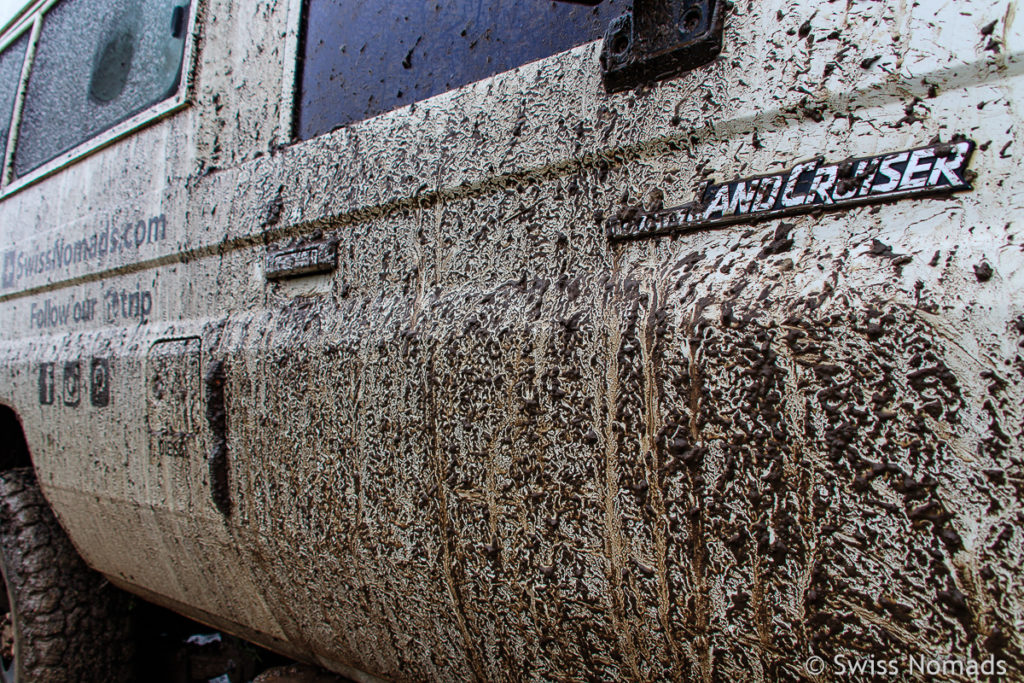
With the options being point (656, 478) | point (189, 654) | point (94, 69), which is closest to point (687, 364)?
point (656, 478)

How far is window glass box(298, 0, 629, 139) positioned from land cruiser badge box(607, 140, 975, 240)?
34 cm

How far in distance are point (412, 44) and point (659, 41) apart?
0.55 metres

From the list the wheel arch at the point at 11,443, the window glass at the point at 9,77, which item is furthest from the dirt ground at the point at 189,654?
the window glass at the point at 9,77

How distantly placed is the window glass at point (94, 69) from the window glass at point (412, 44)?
554 mm

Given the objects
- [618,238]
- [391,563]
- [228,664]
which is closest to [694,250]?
[618,238]

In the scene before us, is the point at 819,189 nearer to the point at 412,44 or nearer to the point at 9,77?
the point at 412,44

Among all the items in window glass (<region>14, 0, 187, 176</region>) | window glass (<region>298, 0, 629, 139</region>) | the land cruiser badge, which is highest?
window glass (<region>14, 0, 187, 176</region>)

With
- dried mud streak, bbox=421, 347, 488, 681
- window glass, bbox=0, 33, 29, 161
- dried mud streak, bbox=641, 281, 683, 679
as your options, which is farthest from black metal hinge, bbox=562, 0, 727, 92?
window glass, bbox=0, 33, 29, 161

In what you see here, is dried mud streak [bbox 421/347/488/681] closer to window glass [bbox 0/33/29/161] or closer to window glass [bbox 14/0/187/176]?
window glass [bbox 14/0/187/176]

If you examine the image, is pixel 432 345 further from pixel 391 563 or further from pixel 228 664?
pixel 228 664

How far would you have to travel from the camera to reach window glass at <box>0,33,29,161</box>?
2.67 m

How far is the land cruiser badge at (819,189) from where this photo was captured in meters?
0.68

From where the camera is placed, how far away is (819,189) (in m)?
0.74

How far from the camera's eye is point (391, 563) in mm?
1120
